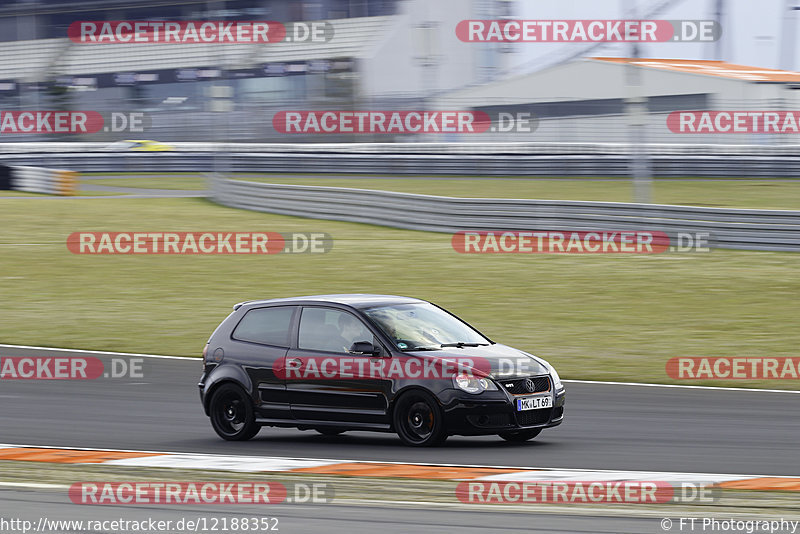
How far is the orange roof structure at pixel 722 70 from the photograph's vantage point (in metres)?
47.2

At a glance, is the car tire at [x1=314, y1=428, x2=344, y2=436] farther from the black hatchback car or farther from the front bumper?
the front bumper

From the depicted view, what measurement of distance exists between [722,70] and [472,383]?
145 feet

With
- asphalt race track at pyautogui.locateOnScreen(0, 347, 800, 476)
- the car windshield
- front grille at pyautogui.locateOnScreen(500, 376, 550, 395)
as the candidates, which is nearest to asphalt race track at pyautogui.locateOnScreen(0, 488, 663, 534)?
asphalt race track at pyautogui.locateOnScreen(0, 347, 800, 476)

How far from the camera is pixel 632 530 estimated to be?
595 centimetres

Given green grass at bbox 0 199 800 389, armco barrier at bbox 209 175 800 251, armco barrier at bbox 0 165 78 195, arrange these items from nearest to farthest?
1. green grass at bbox 0 199 800 389
2. armco barrier at bbox 209 175 800 251
3. armco barrier at bbox 0 165 78 195

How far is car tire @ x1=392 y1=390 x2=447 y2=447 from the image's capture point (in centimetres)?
900

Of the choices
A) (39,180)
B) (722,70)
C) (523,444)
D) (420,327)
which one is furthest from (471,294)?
(722,70)

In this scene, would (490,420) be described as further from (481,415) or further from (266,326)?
(266,326)

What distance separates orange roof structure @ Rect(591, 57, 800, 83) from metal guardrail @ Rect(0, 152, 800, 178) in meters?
10.9

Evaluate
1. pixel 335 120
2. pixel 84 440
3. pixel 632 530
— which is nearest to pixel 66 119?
pixel 335 120

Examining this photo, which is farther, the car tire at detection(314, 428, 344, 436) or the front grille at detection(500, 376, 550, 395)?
the car tire at detection(314, 428, 344, 436)

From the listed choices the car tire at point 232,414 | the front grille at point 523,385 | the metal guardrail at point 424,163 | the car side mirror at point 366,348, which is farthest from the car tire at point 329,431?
the metal guardrail at point 424,163

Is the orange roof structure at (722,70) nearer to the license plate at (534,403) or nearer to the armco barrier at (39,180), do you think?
the armco barrier at (39,180)

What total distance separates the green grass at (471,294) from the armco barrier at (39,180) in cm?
949
